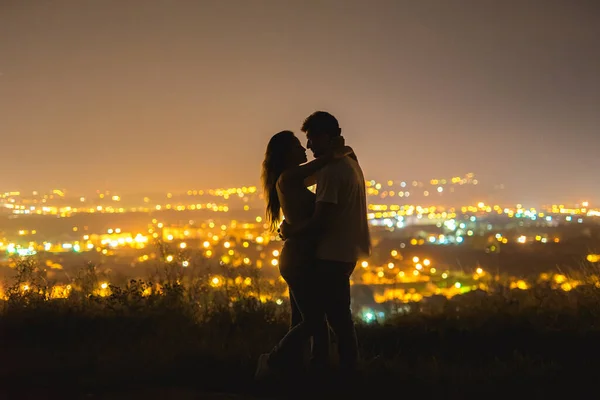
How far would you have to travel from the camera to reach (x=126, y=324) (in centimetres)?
546

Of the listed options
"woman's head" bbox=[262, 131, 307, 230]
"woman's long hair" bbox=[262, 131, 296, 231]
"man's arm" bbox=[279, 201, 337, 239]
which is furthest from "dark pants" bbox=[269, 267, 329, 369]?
"woman's head" bbox=[262, 131, 307, 230]

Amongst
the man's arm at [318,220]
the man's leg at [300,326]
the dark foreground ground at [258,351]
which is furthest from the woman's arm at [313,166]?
the dark foreground ground at [258,351]

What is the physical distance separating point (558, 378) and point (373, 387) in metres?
Answer: 1.43

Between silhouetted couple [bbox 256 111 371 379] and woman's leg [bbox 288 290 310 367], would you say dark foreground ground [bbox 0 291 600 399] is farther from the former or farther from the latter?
silhouetted couple [bbox 256 111 371 379]

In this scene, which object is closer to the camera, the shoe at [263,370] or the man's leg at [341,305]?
the man's leg at [341,305]

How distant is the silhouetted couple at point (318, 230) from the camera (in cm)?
355

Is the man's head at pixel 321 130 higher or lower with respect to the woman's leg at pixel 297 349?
higher

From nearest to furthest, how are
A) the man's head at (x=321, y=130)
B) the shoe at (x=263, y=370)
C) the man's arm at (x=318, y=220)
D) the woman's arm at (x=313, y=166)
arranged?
the man's arm at (x=318, y=220) → the woman's arm at (x=313, y=166) → the man's head at (x=321, y=130) → the shoe at (x=263, y=370)

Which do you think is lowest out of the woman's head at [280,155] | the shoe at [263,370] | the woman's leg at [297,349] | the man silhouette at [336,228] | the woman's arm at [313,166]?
the shoe at [263,370]

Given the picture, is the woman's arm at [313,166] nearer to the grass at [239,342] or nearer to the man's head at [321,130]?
the man's head at [321,130]

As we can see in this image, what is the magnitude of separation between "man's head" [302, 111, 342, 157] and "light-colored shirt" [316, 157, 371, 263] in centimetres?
20

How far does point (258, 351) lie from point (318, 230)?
5.36 ft

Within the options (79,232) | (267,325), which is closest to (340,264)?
(267,325)

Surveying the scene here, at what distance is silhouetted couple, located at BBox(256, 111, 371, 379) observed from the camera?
3.55m
